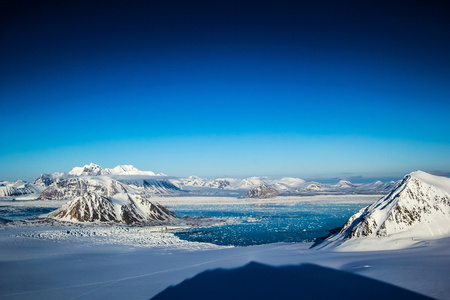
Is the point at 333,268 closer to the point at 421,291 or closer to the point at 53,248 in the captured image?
the point at 421,291

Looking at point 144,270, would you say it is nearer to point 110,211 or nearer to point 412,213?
point 412,213

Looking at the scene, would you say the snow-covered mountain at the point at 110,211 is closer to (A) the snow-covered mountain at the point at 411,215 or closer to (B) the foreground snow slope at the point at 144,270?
(B) the foreground snow slope at the point at 144,270

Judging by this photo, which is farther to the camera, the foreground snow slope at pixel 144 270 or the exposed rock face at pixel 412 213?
the exposed rock face at pixel 412 213

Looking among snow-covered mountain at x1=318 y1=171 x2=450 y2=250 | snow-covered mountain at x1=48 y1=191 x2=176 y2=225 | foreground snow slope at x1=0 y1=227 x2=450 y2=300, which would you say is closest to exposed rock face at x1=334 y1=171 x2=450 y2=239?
snow-covered mountain at x1=318 y1=171 x2=450 y2=250

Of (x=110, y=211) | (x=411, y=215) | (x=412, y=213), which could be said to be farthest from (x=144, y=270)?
(x=110, y=211)

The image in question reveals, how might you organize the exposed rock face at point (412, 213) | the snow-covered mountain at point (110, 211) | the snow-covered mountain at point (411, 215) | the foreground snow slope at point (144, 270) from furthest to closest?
the snow-covered mountain at point (110, 211) < the exposed rock face at point (412, 213) < the snow-covered mountain at point (411, 215) < the foreground snow slope at point (144, 270)

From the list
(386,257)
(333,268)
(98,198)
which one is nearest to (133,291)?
(333,268)

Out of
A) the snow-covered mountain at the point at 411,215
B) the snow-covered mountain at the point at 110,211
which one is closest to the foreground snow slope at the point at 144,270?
the snow-covered mountain at the point at 411,215
